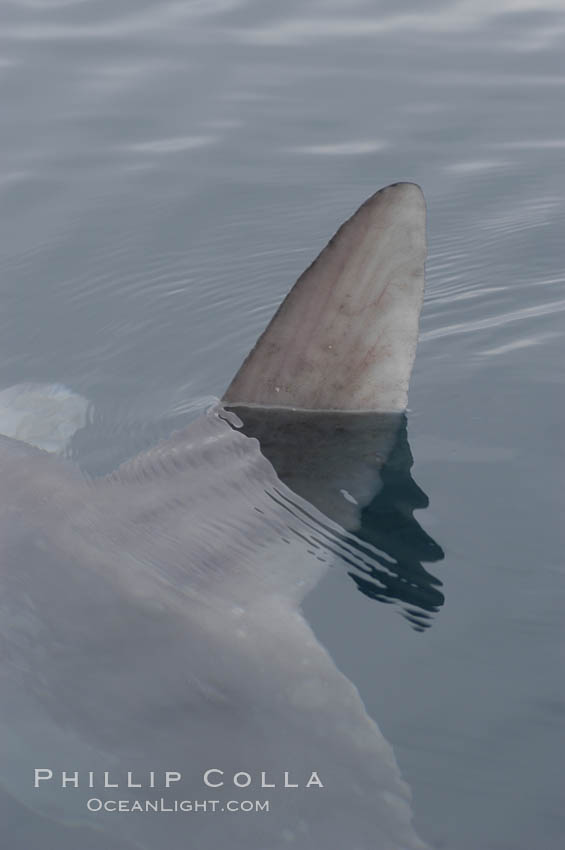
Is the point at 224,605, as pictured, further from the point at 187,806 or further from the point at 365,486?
the point at 365,486

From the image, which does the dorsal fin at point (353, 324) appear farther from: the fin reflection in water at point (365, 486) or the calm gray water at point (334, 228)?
the calm gray water at point (334, 228)

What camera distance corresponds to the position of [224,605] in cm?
278

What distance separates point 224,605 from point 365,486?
726mm

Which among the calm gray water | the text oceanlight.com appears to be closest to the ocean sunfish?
the text oceanlight.com

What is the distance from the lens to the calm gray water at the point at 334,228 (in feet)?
8.55

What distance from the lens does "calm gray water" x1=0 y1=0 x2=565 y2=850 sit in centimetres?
261

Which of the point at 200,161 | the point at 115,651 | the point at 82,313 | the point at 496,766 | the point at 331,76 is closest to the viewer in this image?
the point at 496,766

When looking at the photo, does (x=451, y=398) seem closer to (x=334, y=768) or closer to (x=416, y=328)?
(x=416, y=328)

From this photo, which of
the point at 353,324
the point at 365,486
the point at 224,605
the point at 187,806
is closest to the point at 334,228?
the point at 353,324

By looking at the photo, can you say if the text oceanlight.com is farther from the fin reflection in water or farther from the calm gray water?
the fin reflection in water

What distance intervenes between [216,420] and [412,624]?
3.34 ft

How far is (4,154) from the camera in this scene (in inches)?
257

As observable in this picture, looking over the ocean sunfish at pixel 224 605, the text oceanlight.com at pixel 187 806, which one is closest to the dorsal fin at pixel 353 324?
the ocean sunfish at pixel 224 605

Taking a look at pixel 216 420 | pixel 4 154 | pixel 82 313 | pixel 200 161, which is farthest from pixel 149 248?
pixel 216 420
